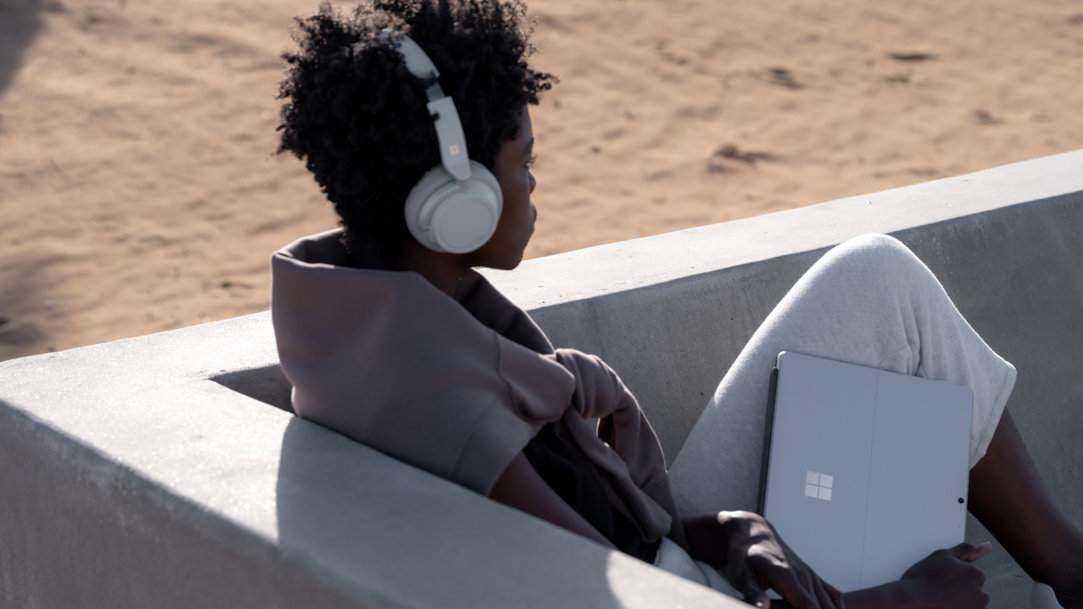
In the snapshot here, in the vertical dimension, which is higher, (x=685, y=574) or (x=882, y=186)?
(x=685, y=574)

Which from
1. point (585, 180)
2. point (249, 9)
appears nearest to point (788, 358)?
point (585, 180)

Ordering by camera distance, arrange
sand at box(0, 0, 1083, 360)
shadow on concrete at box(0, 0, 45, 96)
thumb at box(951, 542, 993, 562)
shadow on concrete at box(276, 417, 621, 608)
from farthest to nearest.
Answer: shadow on concrete at box(0, 0, 45, 96), sand at box(0, 0, 1083, 360), thumb at box(951, 542, 993, 562), shadow on concrete at box(276, 417, 621, 608)

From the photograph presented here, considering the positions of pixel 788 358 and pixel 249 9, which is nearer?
pixel 788 358

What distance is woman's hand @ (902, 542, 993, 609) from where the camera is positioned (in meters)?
1.96

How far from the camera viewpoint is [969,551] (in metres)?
2.13

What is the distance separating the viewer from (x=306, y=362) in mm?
1702

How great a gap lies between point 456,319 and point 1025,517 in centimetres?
129

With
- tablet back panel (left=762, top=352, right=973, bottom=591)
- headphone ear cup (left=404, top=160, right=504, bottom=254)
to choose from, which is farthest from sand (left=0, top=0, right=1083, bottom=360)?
headphone ear cup (left=404, top=160, right=504, bottom=254)

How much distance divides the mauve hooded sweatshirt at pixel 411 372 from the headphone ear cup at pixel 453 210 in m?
0.11

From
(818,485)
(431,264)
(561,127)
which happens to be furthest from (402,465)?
(561,127)

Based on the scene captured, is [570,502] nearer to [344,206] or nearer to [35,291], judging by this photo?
[344,206]

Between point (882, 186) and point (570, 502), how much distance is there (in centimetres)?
581

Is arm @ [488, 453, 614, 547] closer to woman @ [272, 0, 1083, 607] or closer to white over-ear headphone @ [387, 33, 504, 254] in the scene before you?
woman @ [272, 0, 1083, 607]

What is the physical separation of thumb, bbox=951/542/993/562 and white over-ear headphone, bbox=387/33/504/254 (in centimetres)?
110
